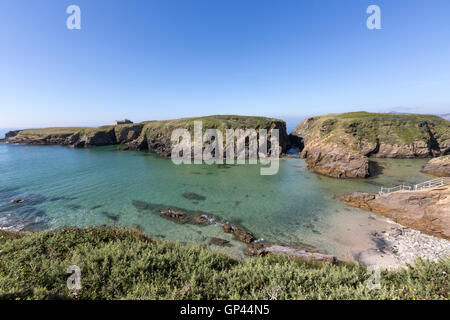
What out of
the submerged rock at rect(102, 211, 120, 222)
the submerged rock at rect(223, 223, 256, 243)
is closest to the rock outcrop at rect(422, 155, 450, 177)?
the submerged rock at rect(223, 223, 256, 243)

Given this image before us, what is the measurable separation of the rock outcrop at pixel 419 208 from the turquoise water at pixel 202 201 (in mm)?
2673

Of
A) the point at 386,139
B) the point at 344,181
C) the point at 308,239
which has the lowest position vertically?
the point at 308,239

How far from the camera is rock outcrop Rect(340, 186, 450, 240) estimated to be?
14.9 metres

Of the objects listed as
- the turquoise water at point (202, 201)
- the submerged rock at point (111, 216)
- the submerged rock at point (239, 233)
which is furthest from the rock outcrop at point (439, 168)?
the submerged rock at point (111, 216)

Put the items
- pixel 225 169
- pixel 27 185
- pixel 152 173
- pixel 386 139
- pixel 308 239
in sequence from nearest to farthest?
1. pixel 308 239
2. pixel 27 185
3. pixel 152 173
4. pixel 225 169
5. pixel 386 139

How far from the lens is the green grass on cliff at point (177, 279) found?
5.51 meters

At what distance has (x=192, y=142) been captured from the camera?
189 feet

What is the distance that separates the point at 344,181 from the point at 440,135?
51026mm

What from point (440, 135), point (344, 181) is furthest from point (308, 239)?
point (440, 135)

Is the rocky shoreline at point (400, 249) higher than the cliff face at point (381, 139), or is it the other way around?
the cliff face at point (381, 139)

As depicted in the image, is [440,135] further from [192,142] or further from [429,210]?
[192,142]

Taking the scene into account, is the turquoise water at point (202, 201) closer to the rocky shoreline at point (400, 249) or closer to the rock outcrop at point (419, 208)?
the rocky shoreline at point (400, 249)

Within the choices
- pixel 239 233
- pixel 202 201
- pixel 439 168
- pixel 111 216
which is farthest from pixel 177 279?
pixel 439 168

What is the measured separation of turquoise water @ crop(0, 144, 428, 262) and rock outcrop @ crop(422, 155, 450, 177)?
271 cm
